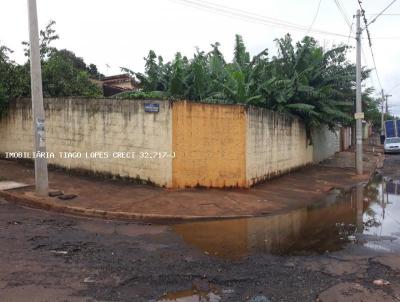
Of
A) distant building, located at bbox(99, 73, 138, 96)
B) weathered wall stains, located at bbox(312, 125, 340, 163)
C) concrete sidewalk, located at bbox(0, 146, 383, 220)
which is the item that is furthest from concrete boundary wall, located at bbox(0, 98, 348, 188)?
distant building, located at bbox(99, 73, 138, 96)

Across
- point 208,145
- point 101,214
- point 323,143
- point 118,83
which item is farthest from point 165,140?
point 118,83

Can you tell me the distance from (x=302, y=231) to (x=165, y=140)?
4560mm

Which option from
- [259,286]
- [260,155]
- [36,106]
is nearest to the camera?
[259,286]

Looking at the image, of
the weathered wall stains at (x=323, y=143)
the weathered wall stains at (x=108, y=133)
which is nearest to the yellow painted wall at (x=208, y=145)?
the weathered wall stains at (x=108, y=133)

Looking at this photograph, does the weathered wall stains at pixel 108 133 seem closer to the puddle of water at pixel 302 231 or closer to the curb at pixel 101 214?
the curb at pixel 101 214

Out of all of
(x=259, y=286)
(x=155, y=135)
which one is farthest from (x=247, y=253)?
(x=155, y=135)

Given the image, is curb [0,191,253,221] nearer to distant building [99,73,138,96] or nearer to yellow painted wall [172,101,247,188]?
yellow painted wall [172,101,247,188]

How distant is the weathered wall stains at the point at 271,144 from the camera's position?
11.9 m

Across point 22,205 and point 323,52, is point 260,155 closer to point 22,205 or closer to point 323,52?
point 22,205

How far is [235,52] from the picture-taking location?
57.1ft

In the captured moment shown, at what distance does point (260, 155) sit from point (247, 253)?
6.87 metres

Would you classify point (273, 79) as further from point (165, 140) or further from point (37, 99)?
point (37, 99)

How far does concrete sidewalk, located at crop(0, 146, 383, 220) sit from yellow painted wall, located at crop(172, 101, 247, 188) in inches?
16.6

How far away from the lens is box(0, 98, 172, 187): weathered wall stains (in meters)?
10.7
